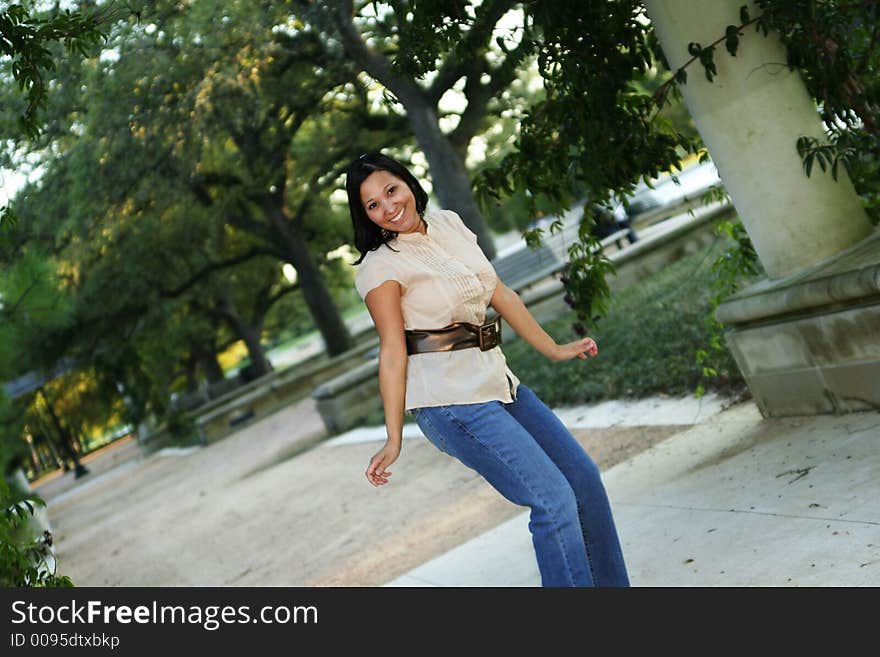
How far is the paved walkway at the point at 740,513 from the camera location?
3.63 m

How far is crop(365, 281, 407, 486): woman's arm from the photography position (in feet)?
10.6

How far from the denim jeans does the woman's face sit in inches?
25.5

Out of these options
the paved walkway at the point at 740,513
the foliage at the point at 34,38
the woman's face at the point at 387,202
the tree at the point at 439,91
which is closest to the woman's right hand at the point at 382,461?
the woman's face at the point at 387,202

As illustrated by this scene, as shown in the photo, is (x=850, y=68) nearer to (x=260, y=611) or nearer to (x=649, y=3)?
(x=649, y=3)

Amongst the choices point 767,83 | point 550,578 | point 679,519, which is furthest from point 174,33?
point 550,578

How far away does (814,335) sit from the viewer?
5.11m

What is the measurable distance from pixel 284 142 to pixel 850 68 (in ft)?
47.7

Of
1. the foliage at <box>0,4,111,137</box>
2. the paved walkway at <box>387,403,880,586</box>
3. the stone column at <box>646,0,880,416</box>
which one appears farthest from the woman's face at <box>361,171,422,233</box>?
the stone column at <box>646,0,880,416</box>

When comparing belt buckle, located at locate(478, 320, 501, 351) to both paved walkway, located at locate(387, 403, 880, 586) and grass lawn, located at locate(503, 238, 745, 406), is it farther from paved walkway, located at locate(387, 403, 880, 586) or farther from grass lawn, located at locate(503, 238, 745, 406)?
grass lawn, located at locate(503, 238, 745, 406)

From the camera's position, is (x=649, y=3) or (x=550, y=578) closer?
(x=550, y=578)

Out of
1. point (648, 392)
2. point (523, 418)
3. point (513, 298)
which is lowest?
point (648, 392)

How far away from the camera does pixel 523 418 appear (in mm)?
3410

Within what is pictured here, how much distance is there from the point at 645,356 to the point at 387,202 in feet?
19.4

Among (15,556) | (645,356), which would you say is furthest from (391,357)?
(645,356)
